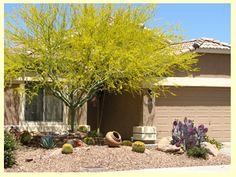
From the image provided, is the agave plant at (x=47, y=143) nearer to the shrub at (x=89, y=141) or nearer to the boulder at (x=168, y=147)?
the shrub at (x=89, y=141)

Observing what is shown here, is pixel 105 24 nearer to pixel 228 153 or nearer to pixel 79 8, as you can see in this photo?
pixel 79 8

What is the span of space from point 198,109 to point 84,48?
6.86 meters

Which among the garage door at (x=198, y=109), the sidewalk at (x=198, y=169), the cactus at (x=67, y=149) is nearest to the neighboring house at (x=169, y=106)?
the garage door at (x=198, y=109)

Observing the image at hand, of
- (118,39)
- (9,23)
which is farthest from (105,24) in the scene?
(9,23)

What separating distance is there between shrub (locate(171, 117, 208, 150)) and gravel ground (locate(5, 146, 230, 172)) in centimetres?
64

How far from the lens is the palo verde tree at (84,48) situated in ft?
54.4

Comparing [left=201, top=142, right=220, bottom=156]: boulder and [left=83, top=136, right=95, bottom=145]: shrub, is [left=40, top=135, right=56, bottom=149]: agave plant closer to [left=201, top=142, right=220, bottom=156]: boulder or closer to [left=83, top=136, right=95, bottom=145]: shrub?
[left=83, top=136, right=95, bottom=145]: shrub

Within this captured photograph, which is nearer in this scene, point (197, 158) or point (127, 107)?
point (197, 158)

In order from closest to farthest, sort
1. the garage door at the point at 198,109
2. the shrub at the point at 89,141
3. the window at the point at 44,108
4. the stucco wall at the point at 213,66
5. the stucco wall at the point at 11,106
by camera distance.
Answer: the shrub at the point at 89,141 < the stucco wall at the point at 11,106 < the window at the point at 44,108 < the garage door at the point at 198,109 < the stucco wall at the point at 213,66

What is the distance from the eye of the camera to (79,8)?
56.3ft

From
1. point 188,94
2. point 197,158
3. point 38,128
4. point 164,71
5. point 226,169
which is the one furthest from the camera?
point 188,94

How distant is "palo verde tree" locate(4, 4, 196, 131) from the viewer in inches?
653

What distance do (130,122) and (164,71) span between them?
167 inches

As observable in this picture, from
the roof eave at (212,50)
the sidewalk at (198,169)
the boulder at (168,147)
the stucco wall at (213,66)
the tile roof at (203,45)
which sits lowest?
the sidewalk at (198,169)
